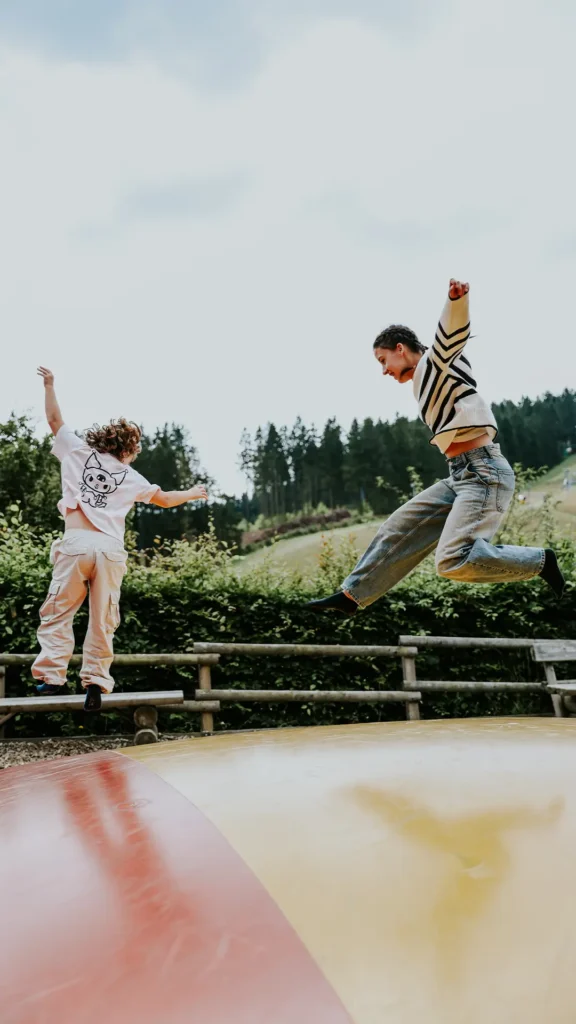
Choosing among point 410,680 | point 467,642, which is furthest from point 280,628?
point 467,642

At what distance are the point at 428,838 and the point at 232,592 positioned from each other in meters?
5.56

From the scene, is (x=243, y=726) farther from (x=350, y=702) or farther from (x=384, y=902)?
(x=384, y=902)

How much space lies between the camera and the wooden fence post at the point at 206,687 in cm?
570

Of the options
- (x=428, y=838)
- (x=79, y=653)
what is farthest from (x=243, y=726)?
(x=428, y=838)

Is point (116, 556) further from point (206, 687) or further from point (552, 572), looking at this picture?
point (206, 687)

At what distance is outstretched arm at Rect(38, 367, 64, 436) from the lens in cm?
318

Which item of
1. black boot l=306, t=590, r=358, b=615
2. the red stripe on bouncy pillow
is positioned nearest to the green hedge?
black boot l=306, t=590, r=358, b=615

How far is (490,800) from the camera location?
38.8 inches

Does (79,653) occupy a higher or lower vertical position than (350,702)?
higher

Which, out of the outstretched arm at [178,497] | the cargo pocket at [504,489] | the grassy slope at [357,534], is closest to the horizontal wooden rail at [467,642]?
the grassy slope at [357,534]

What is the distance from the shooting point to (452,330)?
2457mm

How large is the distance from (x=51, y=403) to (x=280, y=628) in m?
3.56

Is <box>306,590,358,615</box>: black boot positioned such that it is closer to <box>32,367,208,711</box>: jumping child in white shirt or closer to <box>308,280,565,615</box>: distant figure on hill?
<box>308,280,565,615</box>: distant figure on hill

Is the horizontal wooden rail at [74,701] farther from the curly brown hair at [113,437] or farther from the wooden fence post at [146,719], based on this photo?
the curly brown hair at [113,437]
